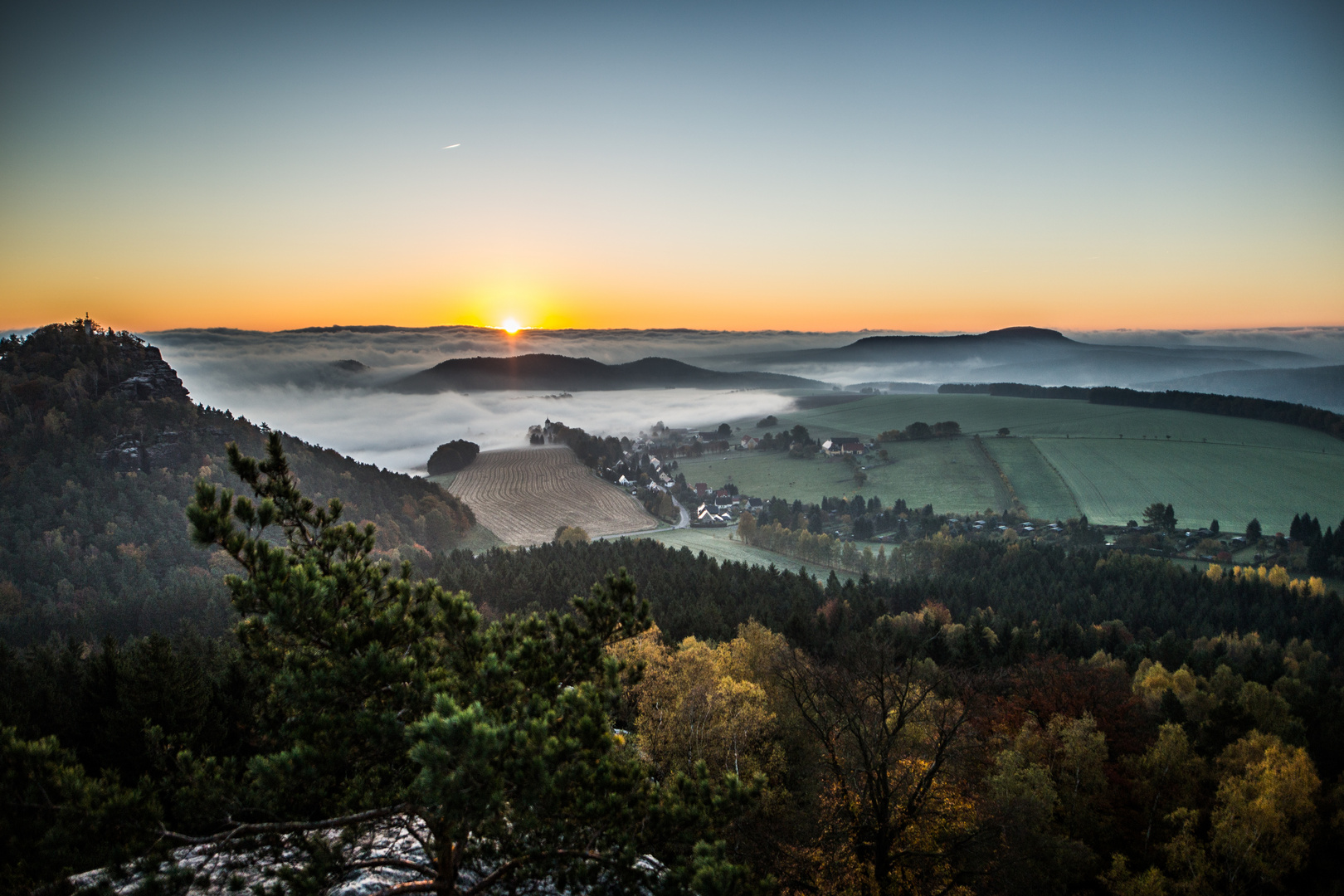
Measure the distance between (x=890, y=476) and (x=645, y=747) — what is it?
98712 mm

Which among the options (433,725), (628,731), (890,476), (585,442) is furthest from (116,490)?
(890,476)

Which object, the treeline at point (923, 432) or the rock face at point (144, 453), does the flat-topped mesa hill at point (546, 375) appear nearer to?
the rock face at point (144, 453)

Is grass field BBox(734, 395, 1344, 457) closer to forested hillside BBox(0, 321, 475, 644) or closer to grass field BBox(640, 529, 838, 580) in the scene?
grass field BBox(640, 529, 838, 580)

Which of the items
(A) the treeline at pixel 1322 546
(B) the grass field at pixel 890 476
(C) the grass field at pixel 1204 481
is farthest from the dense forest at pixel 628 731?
(B) the grass field at pixel 890 476

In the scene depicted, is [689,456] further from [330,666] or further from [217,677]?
[330,666]

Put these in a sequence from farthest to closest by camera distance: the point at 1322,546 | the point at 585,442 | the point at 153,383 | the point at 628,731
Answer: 1. the point at 585,442
2. the point at 153,383
3. the point at 1322,546
4. the point at 628,731

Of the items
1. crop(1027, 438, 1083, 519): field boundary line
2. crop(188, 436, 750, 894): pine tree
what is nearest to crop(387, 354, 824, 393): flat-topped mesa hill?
crop(1027, 438, 1083, 519): field boundary line

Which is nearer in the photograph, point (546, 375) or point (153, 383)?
point (153, 383)

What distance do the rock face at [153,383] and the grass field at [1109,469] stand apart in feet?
270

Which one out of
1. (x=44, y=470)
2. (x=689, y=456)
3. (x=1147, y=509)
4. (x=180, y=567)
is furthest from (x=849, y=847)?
(x=689, y=456)

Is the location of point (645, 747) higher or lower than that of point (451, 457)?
higher

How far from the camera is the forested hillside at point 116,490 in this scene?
→ 51.1m

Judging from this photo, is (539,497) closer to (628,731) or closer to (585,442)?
(585,442)

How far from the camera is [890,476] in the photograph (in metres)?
112
